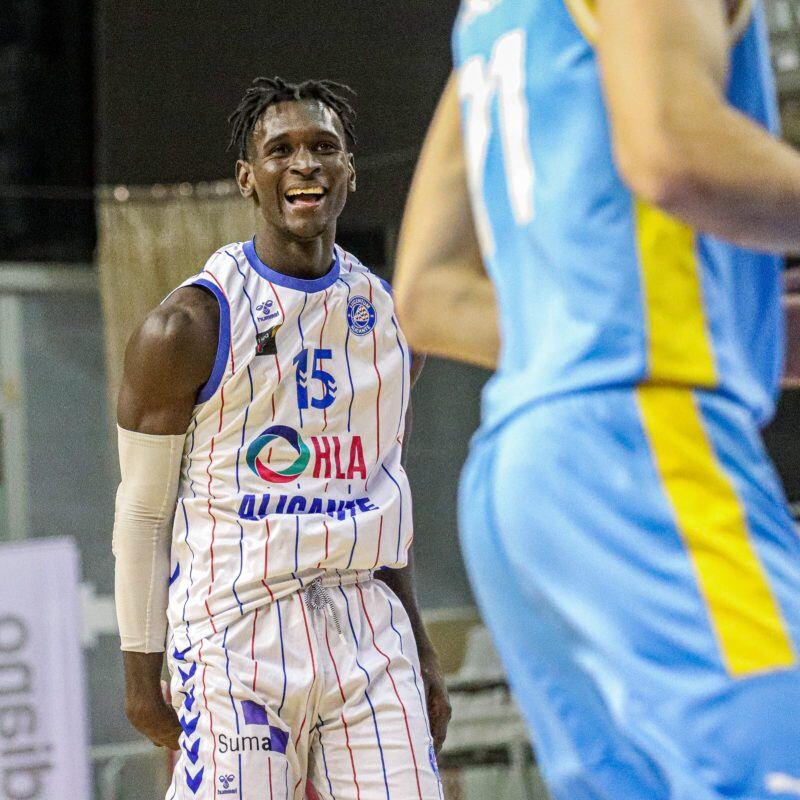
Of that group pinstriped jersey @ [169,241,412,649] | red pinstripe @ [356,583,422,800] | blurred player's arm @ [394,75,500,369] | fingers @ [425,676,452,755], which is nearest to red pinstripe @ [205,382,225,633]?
pinstriped jersey @ [169,241,412,649]

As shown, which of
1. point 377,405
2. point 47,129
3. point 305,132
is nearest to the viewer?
point 377,405

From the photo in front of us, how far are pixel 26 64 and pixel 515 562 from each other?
450 centimetres

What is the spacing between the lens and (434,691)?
8.89 feet

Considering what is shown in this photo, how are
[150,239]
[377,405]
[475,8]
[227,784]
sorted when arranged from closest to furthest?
[475,8] < [227,784] < [377,405] < [150,239]

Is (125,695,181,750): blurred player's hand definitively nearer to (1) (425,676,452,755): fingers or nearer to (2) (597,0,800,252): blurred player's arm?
(1) (425,676,452,755): fingers

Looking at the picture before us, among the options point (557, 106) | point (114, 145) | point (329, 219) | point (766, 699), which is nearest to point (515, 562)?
point (766, 699)

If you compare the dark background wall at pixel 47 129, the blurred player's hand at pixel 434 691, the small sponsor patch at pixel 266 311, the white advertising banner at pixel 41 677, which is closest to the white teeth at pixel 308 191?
the small sponsor patch at pixel 266 311

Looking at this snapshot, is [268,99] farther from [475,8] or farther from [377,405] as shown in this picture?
[475,8]

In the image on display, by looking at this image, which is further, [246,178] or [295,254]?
[246,178]

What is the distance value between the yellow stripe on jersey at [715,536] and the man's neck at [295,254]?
60.4 inches

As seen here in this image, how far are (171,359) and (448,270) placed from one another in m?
1.13

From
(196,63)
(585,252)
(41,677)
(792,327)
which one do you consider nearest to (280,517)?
(792,327)

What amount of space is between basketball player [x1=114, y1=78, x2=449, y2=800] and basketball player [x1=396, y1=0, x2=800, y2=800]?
117 cm

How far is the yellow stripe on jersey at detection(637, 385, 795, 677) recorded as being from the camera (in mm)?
1079
